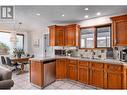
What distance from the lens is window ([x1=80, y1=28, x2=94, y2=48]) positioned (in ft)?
14.7

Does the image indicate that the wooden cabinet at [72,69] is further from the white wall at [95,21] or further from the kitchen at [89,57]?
the white wall at [95,21]

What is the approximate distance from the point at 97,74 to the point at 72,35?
1946 mm

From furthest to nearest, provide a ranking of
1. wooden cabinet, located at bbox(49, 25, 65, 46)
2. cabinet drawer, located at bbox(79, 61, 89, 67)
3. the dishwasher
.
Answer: wooden cabinet, located at bbox(49, 25, 65, 46) < cabinet drawer, located at bbox(79, 61, 89, 67) < the dishwasher

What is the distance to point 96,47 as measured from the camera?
4.33 m

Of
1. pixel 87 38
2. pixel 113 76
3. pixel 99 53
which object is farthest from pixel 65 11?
pixel 113 76

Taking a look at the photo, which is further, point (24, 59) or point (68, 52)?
point (24, 59)

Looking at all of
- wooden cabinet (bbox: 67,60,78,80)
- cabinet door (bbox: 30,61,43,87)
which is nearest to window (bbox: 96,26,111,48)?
wooden cabinet (bbox: 67,60,78,80)

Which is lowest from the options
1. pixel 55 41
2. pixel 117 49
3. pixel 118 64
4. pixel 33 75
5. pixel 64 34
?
pixel 33 75

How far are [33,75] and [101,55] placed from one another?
252cm

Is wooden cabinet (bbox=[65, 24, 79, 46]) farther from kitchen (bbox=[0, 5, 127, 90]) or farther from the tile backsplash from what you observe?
the tile backsplash

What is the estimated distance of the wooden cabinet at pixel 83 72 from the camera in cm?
374

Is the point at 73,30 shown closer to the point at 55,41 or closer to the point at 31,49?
the point at 55,41
